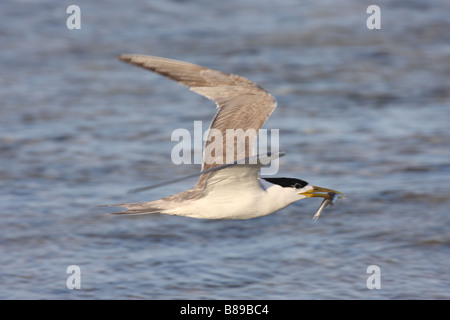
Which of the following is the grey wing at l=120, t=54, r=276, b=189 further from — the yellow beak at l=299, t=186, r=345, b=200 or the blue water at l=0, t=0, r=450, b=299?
the blue water at l=0, t=0, r=450, b=299

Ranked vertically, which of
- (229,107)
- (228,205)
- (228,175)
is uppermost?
(229,107)

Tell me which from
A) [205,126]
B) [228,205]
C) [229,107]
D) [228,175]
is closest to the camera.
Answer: [228,175]

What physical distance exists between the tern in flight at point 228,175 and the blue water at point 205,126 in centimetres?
84

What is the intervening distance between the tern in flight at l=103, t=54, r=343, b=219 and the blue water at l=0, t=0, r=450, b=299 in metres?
0.84

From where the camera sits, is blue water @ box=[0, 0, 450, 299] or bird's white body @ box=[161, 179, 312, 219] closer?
bird's white body @ box=[161, 179, 312, 219]

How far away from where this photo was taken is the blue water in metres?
5.97

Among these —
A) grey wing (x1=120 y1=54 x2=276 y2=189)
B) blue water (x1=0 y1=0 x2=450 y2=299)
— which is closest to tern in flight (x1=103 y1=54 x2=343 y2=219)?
grey wing (x1=120 y1=54 x2=276 y2=189)

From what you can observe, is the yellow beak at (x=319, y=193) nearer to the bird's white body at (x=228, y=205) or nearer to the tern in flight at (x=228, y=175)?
the tern in flight at (x=228, y=175)

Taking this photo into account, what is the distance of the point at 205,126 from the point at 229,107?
325cm

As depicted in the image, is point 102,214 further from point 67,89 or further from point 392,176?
point 67,89

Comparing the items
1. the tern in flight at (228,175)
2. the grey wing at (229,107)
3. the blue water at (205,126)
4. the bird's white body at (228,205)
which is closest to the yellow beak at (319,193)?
the tern in flight at (228,175)

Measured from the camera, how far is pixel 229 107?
215 inches

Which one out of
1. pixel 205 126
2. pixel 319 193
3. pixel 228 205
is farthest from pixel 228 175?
pixel 205 126

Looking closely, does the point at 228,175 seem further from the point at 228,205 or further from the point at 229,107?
the point at 229,107
